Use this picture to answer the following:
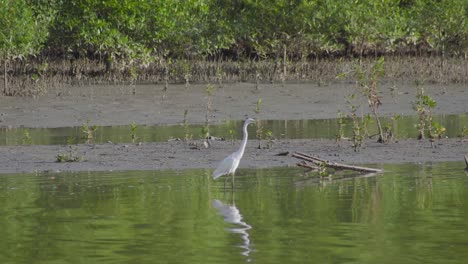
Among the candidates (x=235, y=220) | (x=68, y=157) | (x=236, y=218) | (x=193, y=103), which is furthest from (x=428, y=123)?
(x=193, y=103)

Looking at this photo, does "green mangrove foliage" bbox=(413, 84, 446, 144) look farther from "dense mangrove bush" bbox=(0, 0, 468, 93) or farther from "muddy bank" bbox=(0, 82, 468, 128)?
"dense mangrove bush" bbox=(0, 0, 468, 93)

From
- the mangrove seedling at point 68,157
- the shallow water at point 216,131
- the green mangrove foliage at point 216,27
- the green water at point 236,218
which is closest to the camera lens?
the green water at point 236,218

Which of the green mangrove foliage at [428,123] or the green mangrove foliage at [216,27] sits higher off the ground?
the green mangrove foliage at [216,27]

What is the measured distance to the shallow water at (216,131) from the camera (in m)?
18.2

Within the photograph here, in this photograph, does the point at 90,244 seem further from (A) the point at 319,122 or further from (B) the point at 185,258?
(A) the point at 319,122

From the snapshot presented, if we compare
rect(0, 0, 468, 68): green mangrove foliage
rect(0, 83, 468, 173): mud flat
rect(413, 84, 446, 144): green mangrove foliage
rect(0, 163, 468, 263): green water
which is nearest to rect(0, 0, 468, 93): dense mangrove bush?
rect(0, 0, 468, 68): green mangrove foliage

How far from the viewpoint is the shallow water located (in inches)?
718

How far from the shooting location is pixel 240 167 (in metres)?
14.5

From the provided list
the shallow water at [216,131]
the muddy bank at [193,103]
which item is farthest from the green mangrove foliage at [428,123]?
the muddy bank at [193,103]

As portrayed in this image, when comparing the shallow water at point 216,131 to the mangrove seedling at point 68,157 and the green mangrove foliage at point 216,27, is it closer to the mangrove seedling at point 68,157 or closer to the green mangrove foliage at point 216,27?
the mangrove seedling at point 68,157

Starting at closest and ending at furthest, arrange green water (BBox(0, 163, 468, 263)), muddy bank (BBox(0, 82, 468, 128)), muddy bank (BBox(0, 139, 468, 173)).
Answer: green water (BBox(0, 163, 468, 263)) → muddy bank (BBox(0, 139, 468, 173)) → muddy bank (BBox(0, 82, 468, 128))

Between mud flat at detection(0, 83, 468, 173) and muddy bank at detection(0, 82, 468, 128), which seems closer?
mud flat at detection(0, 83, 468, 173)

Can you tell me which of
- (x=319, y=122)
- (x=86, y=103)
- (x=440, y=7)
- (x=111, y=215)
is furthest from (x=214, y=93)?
(x=111, y=215)

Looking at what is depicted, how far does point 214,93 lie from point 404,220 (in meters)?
15.8
